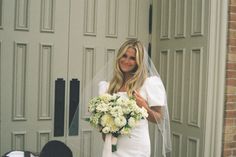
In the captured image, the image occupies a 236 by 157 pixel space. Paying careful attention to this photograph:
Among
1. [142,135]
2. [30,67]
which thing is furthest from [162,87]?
[30,67]

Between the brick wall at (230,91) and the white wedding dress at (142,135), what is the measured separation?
114 cm

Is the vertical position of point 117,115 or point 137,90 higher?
point 137,90

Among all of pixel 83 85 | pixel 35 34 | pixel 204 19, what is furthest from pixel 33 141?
pixel 204 19

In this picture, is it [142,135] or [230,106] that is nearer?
[142,135]

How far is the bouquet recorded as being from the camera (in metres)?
2.97

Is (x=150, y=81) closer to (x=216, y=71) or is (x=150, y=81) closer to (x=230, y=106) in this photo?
(x=216, y=71)

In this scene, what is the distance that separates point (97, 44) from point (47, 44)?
57cm

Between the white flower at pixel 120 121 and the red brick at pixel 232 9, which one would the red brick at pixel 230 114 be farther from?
the white flower at pixel 120 121

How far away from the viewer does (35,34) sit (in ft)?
13.8

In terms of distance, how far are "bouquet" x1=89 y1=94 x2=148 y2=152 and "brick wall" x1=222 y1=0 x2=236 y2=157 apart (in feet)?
4.81

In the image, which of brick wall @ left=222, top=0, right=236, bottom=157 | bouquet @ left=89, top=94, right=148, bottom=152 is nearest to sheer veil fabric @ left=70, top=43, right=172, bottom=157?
bouquet @ left=89, top=94, right=148, bottom=152

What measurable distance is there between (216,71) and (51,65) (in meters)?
1.68

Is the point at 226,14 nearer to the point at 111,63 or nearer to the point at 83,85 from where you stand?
the point at 111,63

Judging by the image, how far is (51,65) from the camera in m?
4.29
